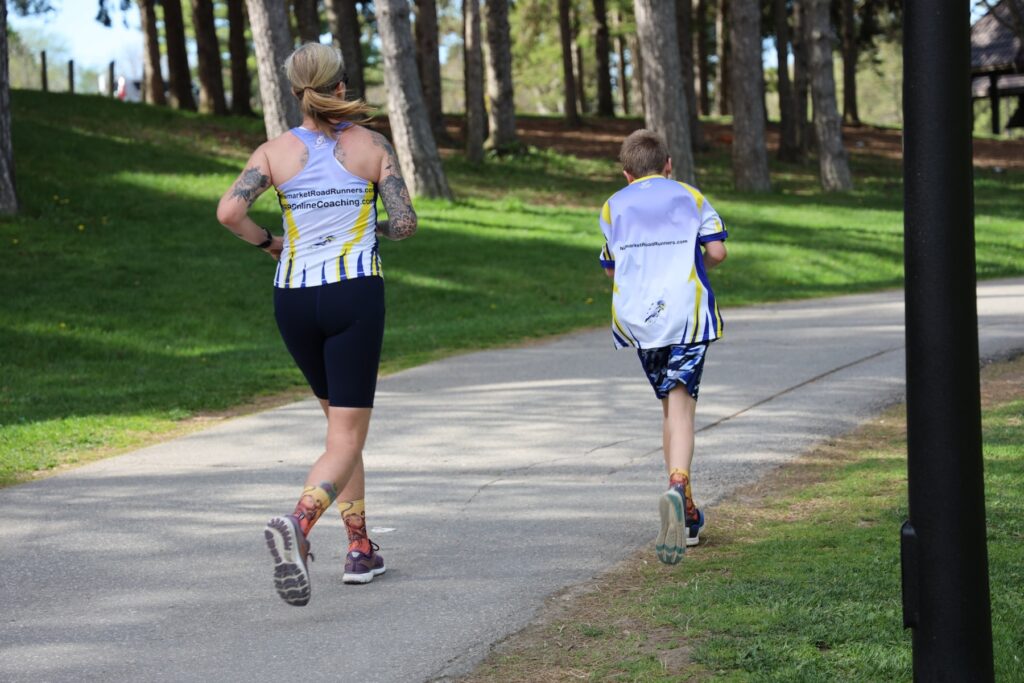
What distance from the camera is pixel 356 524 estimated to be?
5.61m

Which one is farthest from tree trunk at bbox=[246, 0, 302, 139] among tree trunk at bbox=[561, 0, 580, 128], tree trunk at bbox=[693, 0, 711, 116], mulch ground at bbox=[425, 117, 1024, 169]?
tree trunk at bbox=[693, 0, 711, 116]

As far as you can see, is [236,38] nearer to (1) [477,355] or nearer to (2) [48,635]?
(1) [477,355]

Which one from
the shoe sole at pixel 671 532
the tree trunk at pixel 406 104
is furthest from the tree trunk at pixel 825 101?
the shoe sole at pixel 671 532

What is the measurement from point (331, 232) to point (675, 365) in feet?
5.47

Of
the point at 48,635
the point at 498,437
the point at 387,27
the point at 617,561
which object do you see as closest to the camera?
the point at 48,635

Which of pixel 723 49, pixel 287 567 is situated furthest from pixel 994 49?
pixel 287 567

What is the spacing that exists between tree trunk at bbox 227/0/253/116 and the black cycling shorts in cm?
3033

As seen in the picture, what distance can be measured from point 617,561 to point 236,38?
3303 cm

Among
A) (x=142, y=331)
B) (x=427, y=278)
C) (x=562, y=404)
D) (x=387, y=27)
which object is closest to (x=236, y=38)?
(x=387, y=27)

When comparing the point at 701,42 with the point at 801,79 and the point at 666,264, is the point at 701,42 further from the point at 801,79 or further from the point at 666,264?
the point at 666,264

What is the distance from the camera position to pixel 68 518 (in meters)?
6.71

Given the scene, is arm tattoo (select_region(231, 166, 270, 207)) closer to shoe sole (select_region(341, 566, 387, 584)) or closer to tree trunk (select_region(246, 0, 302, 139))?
shoe sole (select_region(341, 566, 387, 584))

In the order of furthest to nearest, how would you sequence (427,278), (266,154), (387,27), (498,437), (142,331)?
1. (387,27)
2. (427,278)
3. (142,331)
4. (498,437)
5. (266,154)

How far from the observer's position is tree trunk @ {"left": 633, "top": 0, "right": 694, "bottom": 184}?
78.9 feet
